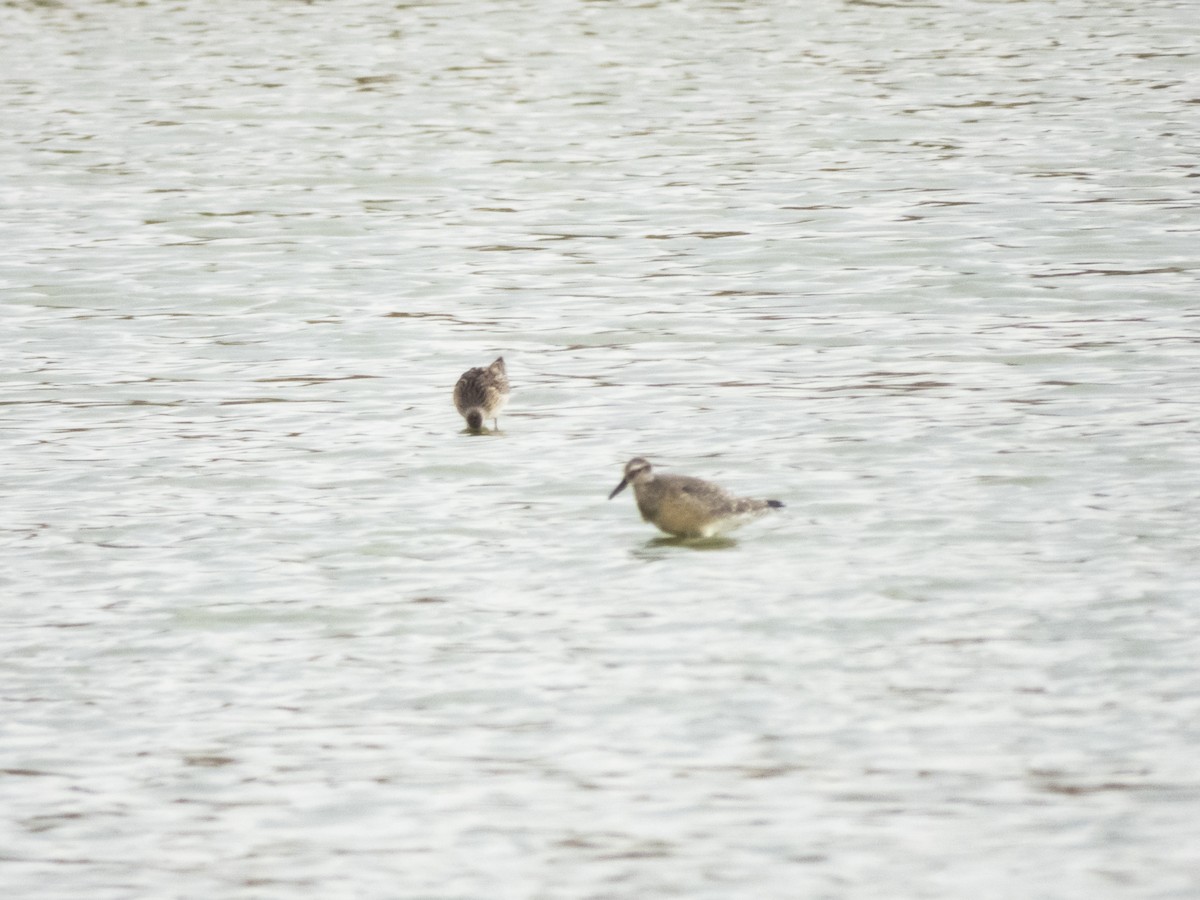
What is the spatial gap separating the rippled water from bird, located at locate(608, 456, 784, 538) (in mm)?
188

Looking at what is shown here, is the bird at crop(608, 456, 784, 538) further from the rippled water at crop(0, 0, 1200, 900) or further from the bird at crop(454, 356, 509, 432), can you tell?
the bird at crop(454, 356, 509, 432)

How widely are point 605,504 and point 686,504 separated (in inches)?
48.8

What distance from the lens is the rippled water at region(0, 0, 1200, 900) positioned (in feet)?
25.8

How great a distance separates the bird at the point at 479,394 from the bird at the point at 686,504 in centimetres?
242

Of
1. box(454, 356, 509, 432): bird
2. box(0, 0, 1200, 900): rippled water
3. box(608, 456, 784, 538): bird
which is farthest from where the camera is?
box(454, 356, 509, 432): bird

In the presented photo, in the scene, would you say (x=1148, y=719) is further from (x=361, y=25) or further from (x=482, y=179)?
(x=361, y=25)

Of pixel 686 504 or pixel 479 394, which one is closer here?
pixel 686 504

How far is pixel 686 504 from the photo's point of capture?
36.1ft

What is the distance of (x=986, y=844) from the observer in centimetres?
749

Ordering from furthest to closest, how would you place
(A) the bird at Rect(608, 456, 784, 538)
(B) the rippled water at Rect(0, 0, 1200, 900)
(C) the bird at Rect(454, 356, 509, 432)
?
1. (C) the bird at Rect(454, 356, 509, 432)
2. (A) the bird at Rect(608, 456, 784, 538)
3. (B) the rippled water at Rect(0, 0, 1200, 900)

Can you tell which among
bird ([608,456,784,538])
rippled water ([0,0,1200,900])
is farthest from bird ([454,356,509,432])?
bird ([608,456,784,538])

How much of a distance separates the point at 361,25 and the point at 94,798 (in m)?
28.2

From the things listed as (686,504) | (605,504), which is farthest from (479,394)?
(686,504)

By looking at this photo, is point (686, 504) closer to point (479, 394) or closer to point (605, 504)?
point (605, 504)
